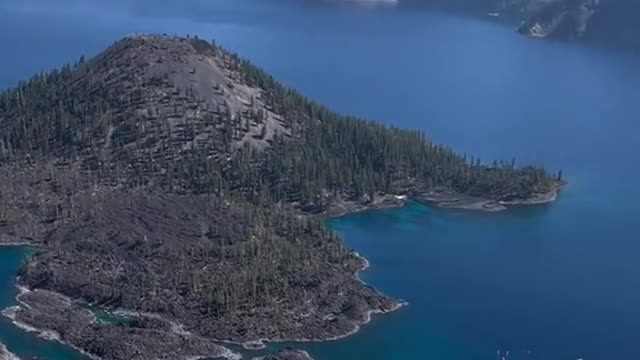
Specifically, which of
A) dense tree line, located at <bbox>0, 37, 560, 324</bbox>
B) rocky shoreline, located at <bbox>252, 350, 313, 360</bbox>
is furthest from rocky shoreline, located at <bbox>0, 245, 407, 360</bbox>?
dense tree line, located at <bbox>0, 37, 560, 324</bbox>

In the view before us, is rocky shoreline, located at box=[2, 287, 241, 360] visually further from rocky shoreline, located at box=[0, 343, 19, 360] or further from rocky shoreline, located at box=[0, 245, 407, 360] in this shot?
rocky shoreline, located at box=[0, 343, 19, 360]

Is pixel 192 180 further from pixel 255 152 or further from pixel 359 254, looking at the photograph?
pixel 359 254

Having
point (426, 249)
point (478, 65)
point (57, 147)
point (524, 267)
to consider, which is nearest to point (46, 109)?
point (57, 147)

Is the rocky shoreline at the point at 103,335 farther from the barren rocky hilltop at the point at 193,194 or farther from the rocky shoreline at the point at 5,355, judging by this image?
the rocky shoreline at the point at 5,355

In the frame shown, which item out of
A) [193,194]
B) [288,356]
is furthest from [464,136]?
[288,356]

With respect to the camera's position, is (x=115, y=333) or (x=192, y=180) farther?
(x=192, y=180)

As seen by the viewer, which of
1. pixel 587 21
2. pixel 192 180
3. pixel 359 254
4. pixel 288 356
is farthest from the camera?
pixel 587 21

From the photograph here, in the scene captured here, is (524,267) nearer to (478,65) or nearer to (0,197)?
(0,197)
